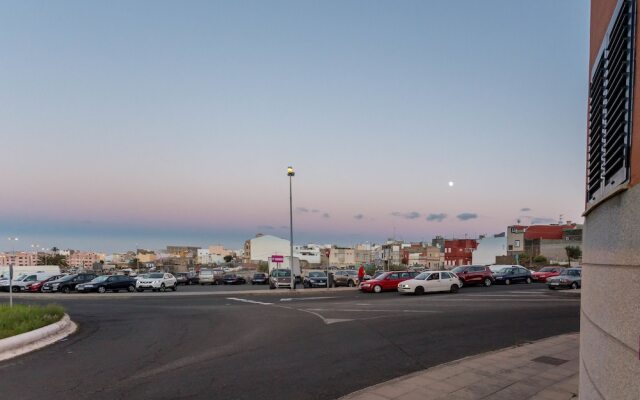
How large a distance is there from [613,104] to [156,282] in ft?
120

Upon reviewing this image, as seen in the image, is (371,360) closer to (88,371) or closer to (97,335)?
(88,371)

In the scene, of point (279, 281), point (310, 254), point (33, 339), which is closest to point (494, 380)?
point (33, 339)

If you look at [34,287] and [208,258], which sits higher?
[34,287]

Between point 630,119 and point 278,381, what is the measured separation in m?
6.61

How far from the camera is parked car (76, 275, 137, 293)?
112 feet

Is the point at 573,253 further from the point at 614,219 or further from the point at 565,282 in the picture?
the point at 614,219

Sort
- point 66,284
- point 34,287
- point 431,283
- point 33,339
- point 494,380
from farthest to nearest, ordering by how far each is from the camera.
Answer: point 34,287 < point 66,284 < point 431,283 < point 33,339 < point 494,380

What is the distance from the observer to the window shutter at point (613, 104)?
2.80 metres

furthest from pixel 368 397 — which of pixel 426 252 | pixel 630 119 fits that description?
pixel 426 252

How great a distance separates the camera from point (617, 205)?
2.96 meters

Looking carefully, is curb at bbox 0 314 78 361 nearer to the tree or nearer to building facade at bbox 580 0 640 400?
building facade at bbox 580 0 640 400

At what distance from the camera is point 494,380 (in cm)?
766

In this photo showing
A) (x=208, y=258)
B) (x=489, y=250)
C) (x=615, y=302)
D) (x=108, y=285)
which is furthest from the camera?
(x=208, y=258)

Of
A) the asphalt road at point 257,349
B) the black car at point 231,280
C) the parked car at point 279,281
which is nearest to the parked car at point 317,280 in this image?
the parked car at point 279,281
